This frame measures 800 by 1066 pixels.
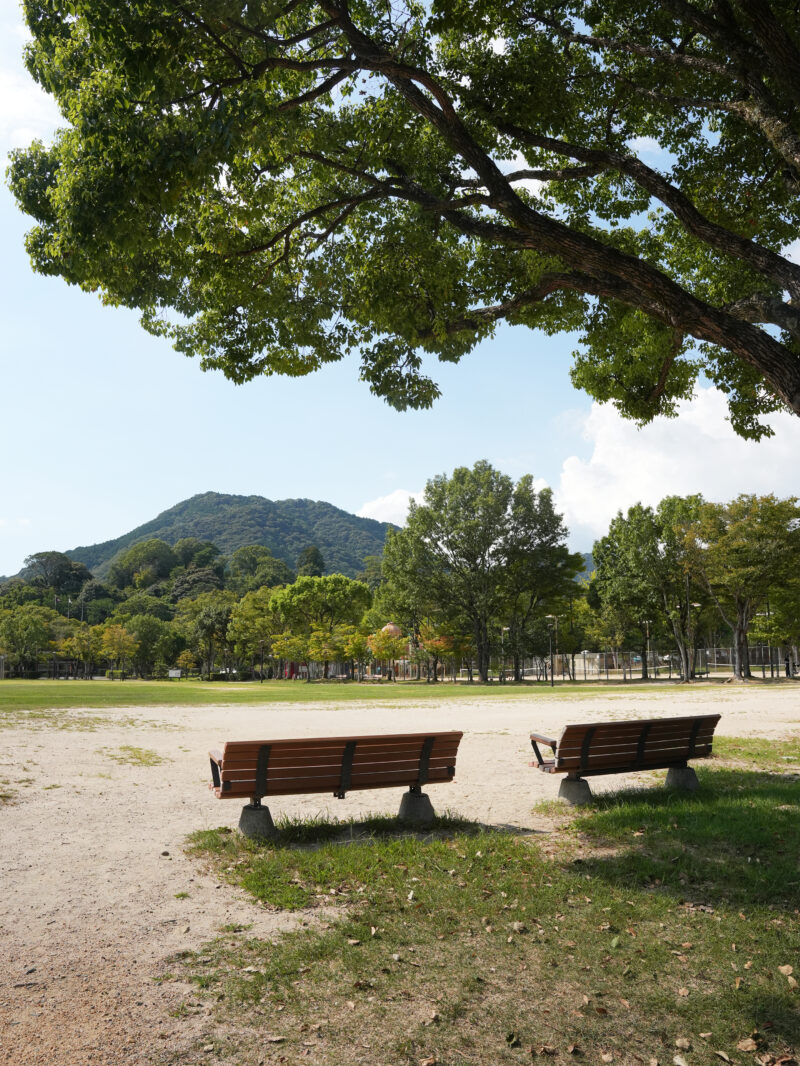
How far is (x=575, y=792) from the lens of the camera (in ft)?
27.1

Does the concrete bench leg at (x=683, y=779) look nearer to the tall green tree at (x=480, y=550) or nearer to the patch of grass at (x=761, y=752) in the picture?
the patch of grass at (x=761, y=752)

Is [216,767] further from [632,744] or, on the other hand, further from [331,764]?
[632,744]

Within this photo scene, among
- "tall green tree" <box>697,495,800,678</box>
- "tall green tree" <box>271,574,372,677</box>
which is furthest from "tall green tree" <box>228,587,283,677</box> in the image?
"tall green tree" <box>697,495,800,678</box>

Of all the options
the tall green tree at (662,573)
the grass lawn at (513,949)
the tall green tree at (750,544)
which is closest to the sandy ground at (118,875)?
the grass lawn at (513,949)

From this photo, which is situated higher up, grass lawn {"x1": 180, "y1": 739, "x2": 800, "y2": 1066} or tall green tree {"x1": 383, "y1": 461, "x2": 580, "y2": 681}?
tall green tree {"x1": 383, "y1": 461, "x2": 580, "y2": 681}

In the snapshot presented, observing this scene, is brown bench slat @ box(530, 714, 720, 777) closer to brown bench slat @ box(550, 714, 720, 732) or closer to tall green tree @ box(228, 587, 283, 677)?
brown bench slat @ box(550, 714, 720, 732)

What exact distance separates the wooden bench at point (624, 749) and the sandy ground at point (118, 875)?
A: 645mm

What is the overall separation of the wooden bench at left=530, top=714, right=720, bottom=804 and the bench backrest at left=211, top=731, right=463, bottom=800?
1.21 metres

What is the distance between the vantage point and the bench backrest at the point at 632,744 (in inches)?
310

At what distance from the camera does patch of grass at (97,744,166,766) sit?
473 inches

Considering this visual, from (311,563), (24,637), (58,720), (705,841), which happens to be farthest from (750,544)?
(311,563)

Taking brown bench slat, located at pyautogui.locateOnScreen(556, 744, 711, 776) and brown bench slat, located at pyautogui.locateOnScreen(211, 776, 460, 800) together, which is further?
brown bench slat, located at pyautogui.locateOnScreen(556, 744, 711, 776)

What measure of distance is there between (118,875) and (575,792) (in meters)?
4.69

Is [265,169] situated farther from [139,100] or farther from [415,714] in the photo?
[415,714]
